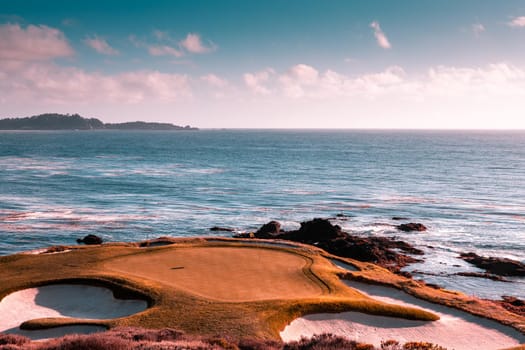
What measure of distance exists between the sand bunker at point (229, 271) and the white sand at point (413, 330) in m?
1.92

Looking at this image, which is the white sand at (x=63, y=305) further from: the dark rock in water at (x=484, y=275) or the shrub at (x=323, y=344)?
the dark rock in water at (x=484, y=275)

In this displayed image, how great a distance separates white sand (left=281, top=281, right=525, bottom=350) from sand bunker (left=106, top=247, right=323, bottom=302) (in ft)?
6.29

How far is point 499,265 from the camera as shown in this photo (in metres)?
35.5

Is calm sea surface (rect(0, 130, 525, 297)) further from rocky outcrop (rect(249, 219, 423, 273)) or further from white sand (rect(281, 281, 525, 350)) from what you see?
white sand (rect(281, 281, 525, 350))

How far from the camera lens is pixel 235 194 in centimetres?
7125

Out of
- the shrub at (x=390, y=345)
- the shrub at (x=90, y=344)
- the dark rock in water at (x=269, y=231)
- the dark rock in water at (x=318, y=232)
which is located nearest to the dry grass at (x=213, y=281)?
the shrub at (x=390, y=345)

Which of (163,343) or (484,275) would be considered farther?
(484,275)

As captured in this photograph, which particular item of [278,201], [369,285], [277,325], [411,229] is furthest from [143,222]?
[277,325]

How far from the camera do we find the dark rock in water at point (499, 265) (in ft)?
113

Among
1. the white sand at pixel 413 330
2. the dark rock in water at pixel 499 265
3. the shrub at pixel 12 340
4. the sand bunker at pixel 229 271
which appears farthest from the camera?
the dark rock in water at pixel 499 265

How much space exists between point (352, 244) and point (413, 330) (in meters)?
18.5

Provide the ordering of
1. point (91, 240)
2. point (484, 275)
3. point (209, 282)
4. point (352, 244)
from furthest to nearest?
point (91, 240), point (352, 244), point (484, 275), point (209, 282)

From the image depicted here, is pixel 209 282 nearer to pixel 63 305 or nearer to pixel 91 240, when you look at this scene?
pixel 63 305

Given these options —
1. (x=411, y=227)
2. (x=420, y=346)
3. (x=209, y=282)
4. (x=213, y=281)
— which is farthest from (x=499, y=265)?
(x=209, y=282)
